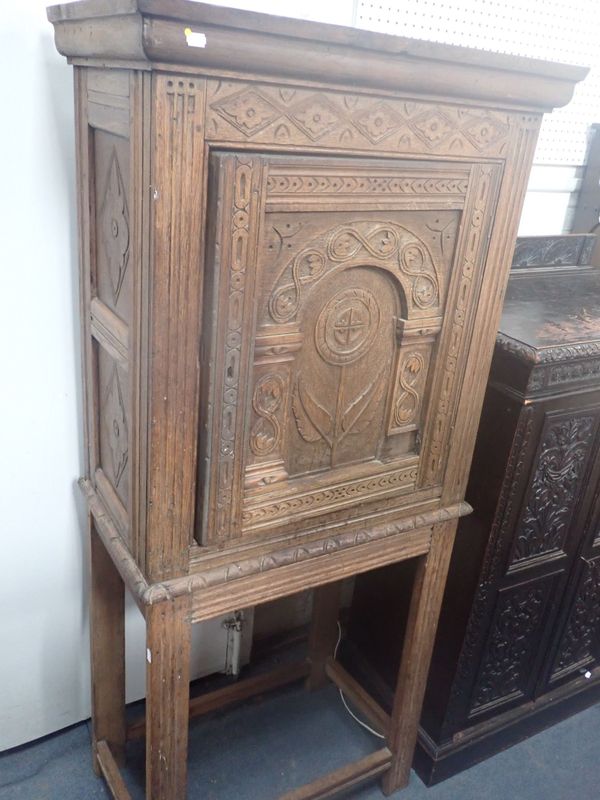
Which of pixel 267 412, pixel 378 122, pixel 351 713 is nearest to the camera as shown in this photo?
pixel 378 122

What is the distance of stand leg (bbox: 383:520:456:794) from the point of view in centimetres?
169

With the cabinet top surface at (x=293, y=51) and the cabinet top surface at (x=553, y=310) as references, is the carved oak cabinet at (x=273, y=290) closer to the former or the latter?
the cabinet top surface at (x=293, y=51)

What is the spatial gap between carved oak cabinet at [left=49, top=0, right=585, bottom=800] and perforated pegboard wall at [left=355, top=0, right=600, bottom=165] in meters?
0.70

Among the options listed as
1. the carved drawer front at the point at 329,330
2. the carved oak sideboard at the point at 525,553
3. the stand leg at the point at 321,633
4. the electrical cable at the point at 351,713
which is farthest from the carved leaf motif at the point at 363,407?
the electrical cable at the point at 351,713

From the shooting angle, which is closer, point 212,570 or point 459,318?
point 212,570

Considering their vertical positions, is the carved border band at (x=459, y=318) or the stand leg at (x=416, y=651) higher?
the carved border band at (x=459, y=318)

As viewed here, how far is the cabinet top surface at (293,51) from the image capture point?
3.02 feet

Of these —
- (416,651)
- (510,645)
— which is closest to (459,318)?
(416,651)

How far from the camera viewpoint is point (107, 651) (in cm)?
180

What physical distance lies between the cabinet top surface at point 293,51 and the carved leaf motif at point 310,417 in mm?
544

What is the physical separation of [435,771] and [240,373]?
146 centimetres

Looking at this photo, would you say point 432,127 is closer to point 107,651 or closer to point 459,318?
point 459,318

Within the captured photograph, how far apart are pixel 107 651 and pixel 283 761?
2.18ft

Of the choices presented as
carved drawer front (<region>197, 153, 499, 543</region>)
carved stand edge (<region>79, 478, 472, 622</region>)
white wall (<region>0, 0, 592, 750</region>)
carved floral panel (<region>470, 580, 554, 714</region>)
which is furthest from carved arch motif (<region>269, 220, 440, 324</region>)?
carved floral panel (<region>470, 580, 554, 714</region>)
